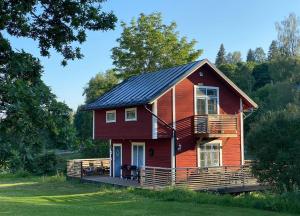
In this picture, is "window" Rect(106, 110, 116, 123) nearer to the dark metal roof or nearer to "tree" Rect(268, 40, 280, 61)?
the dark metal roof

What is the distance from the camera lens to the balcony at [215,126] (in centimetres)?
2566

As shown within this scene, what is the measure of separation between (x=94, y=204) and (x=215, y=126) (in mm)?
10241

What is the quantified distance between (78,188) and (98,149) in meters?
16.8

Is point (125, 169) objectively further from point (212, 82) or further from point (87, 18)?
point (87, 18)

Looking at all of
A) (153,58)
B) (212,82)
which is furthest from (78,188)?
(153,58)

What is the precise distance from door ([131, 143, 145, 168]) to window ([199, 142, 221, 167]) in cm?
348

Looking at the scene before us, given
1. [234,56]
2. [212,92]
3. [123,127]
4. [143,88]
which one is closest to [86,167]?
[123,127]

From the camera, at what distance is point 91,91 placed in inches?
2395

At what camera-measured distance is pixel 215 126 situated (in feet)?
84.4

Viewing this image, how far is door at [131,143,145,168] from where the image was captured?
27487 millimetres

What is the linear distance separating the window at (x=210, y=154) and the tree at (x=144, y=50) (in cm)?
1609

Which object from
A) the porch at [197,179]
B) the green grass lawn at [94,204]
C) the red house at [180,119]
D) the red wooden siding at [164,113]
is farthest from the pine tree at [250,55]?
the green grass lawn at [94,204]

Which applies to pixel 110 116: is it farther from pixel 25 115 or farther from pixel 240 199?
pixel 25 115

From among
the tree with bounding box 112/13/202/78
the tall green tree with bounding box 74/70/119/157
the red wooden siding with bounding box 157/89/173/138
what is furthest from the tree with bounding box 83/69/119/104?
the red wooden siding with bounding box 157/89/173/138
